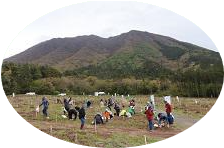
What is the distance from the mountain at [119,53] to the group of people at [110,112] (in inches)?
12.9

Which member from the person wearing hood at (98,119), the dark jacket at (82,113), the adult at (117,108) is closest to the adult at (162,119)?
the adult at (117,108)

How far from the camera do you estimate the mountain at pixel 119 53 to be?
19.5ft

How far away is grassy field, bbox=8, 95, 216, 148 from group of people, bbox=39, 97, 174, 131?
39mm

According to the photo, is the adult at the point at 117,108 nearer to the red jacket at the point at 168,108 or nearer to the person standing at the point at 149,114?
the person standing at the point at 149,114

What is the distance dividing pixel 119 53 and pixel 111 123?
70 centimetres

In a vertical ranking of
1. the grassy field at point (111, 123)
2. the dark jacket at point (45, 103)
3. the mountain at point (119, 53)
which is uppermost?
the mountain at point (119, 53)

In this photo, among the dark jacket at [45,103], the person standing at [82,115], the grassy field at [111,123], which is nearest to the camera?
the grassy field at [111,123]

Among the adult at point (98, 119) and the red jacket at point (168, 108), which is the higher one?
the red jacket at point (168, 108)

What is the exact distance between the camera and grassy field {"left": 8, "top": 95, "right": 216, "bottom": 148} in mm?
5691

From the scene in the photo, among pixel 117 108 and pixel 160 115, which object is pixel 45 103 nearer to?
pixel 117 108

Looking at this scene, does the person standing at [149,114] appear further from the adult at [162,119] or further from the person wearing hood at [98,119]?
the person wearing hood at [98,119]

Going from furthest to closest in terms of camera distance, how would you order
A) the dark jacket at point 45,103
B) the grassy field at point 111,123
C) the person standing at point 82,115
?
1. the dark jacket at point 45,103
2. the person standing at point 82,115
3. the grassy field at point 111,123

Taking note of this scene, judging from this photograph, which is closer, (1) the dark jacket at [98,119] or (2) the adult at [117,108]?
(1) the dark jacket at [98,119]

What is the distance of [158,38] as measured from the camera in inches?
237
